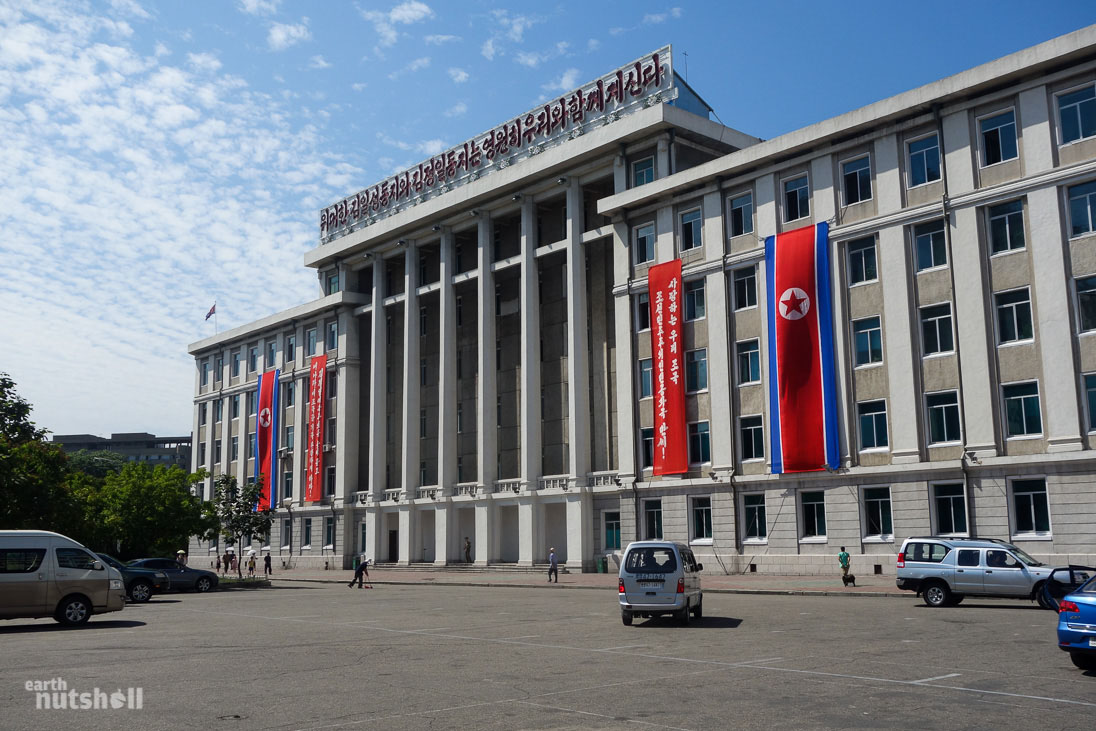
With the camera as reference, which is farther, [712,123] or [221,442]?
[221,442]

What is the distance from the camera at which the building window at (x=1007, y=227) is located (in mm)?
35312

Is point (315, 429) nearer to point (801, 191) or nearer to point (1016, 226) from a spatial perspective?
point (801, 191)

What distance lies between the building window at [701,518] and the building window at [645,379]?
6.14 meters

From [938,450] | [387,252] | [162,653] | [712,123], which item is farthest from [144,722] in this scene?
[387,252]

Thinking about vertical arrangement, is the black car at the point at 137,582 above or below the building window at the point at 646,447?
below

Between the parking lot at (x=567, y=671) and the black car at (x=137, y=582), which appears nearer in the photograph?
the parking lot at (x=567, y=671)

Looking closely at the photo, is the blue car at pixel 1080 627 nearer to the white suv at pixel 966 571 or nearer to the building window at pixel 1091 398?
the white suv at pixel 966 571

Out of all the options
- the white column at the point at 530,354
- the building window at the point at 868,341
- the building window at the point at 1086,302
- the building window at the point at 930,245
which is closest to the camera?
the building window at the point at 1086,302

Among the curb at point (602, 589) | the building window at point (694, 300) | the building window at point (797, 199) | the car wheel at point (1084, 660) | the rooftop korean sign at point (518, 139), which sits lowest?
the curb at point (602, 589)

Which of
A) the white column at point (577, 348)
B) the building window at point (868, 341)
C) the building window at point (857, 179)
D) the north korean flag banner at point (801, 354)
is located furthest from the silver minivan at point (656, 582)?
the white column at point (577, 348)

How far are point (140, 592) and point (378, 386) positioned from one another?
111 feet

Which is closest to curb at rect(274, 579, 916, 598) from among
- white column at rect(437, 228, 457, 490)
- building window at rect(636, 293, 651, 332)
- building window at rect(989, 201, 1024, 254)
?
white column at rect(437, 228, 457, 490)

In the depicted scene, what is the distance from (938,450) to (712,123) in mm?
22635

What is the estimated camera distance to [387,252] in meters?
69.1
